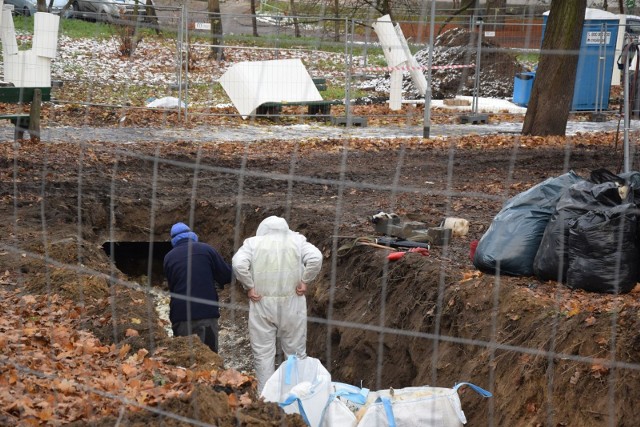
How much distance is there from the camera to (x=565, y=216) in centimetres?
755

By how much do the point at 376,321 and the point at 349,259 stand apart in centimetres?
104

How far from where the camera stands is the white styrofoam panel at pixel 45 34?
1675 centimetres

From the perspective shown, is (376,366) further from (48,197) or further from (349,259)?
(48,197)

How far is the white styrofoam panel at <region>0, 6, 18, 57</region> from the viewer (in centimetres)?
1602

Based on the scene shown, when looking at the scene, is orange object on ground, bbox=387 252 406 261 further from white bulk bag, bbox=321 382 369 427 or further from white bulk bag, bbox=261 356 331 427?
white bulk bag, bbox=321 382 369 427

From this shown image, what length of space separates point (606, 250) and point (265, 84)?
1337 cm

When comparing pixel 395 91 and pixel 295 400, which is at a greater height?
pixel 395 91

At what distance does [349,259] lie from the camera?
32.1 feet

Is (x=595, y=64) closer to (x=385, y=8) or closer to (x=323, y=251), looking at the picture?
(x=385, y=8)

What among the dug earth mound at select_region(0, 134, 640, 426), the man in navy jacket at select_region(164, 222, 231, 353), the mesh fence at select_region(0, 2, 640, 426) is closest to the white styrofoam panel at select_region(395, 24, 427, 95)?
the mesh fence at select_region(0, 2, 640, 426)

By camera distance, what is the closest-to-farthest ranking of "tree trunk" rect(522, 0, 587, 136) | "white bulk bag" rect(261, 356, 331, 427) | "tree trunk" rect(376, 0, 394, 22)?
"white bulk bag" rect(261, 356, 331, 427) < "tree trunk" rect(522, 0, 587, 136) < "tree trunk" rect(376, 0, 394, 22)

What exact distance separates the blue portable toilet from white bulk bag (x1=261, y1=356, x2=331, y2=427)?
15.0m

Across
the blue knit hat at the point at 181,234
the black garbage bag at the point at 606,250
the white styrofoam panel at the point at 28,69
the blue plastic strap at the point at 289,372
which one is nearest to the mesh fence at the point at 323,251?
the black garbage bag at the point at 606,250

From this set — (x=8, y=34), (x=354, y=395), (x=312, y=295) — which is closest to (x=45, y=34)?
(x=8, y=34)
